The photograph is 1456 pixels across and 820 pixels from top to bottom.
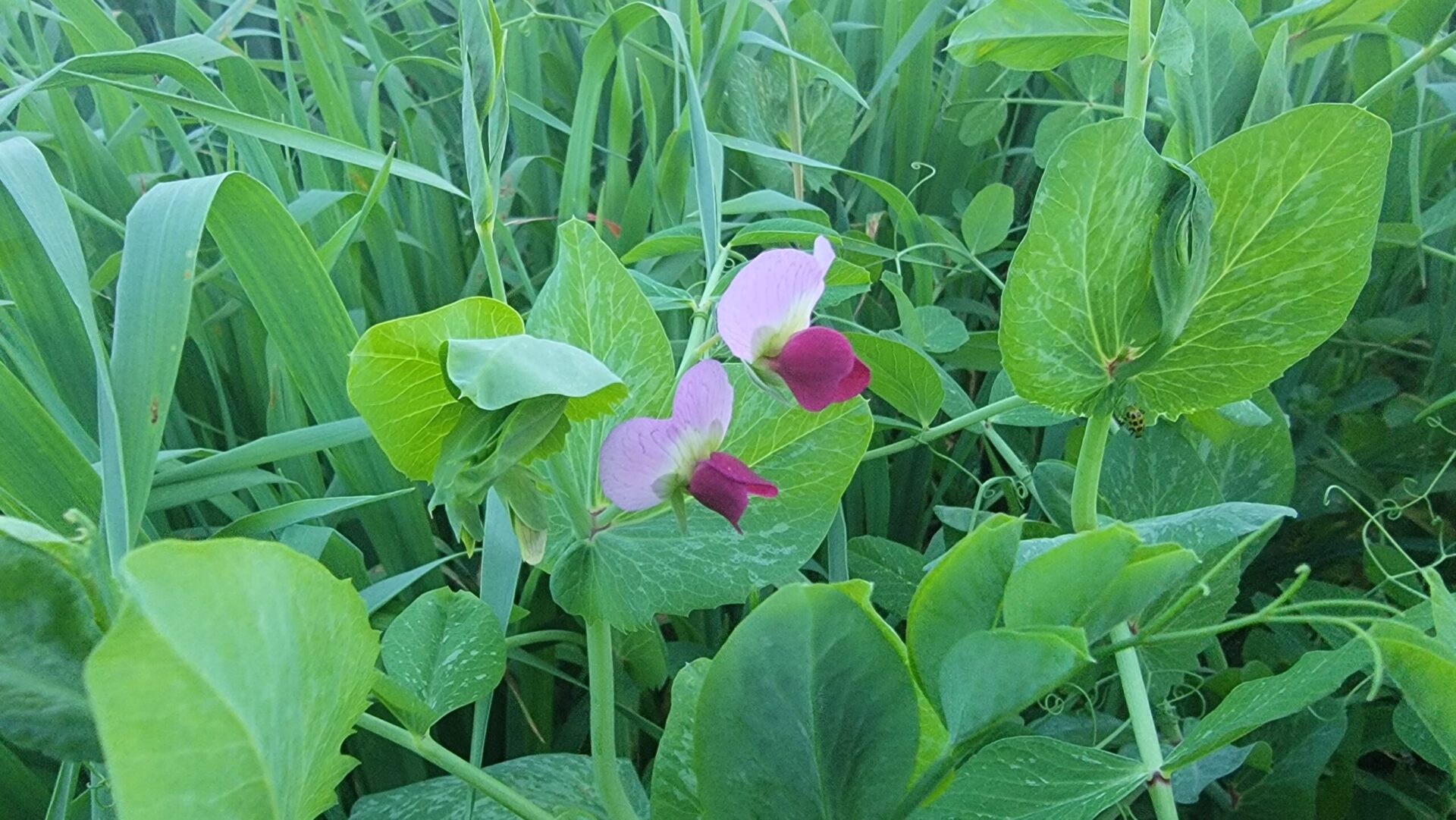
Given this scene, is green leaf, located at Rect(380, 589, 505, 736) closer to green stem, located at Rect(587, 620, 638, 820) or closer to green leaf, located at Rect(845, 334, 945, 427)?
green stem, located at Rect(587, 620, 638, 820)

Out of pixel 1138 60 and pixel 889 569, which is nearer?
pixel 1138 60

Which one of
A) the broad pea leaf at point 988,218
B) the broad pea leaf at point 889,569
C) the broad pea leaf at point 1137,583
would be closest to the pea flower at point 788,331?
the broad pea leaf at point 1137,583

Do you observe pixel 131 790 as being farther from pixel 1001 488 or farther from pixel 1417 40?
pixel 1417 40

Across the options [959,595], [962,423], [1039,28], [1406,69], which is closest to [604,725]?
[959,595]

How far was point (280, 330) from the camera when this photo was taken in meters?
0.49

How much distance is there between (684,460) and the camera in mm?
324

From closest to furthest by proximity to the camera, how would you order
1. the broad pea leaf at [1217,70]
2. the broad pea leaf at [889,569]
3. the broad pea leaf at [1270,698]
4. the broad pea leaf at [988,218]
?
the broad pea leaf at [1270,698] → the broad pea leaf at [1217,70] → the broad pea leaf at [889,569] → the broad pea leaf at [988,218]

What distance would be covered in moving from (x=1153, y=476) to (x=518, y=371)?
0.34 metres

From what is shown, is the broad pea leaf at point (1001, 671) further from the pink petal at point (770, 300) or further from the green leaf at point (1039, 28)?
the green leaf at point (1039, 28)

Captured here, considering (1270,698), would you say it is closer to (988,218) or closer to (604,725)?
(604,725)

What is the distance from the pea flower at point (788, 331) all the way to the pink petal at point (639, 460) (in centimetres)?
4

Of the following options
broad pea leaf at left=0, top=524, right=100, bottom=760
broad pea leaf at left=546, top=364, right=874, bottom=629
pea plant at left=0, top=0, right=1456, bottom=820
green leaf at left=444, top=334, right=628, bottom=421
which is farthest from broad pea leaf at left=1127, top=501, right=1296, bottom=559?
broad pea leaf at left=0, top=524, right=100, bottom=760

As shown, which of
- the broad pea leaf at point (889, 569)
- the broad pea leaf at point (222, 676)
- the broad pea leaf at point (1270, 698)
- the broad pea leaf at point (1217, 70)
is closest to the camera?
the broad pea leaf at point (222, 676)

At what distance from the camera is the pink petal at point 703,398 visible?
12.5 inches
